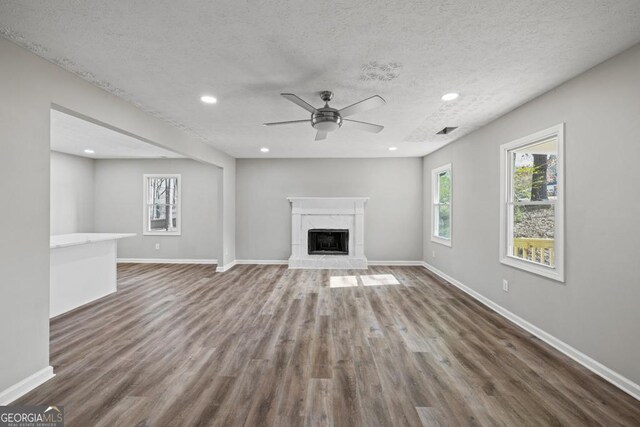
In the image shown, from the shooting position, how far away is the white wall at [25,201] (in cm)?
192

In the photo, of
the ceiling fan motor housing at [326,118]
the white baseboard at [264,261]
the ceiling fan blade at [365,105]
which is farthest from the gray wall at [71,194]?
the ceiling fan blade at [365,105]

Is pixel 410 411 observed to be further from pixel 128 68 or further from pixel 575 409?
pixel 128 68

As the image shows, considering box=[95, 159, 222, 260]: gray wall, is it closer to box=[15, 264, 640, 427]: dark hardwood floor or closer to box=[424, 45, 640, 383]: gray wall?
box=[15, 264, 640, 427]: dark hardwood floor

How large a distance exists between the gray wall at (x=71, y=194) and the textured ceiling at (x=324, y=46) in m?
4.49

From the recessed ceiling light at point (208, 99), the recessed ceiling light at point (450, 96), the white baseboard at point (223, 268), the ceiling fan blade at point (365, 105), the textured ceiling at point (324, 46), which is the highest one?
the recessed ceiling light at point (450, 96)

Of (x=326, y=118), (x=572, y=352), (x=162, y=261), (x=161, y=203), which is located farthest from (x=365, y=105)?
(x=162, y=261)

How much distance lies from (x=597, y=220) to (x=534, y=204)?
2.64ft

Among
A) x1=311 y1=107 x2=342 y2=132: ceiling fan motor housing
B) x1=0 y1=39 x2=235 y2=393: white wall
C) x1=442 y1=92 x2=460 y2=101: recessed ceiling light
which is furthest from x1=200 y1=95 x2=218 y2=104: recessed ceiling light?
x1=442 y1=92 x2=460 y2=101: recessed ceiling light

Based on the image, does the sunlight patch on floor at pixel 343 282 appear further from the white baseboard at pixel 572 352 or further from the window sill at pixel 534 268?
the window sill at pixel 534 268

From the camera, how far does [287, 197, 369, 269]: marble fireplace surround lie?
21.4ft

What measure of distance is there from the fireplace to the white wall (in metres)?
4.85

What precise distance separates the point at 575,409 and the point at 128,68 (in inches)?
165

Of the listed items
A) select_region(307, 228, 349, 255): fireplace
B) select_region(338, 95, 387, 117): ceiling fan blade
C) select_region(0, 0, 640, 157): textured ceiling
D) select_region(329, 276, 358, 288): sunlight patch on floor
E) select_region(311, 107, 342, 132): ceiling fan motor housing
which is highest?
select_region(0, 0, 640, 157): textured ceiling

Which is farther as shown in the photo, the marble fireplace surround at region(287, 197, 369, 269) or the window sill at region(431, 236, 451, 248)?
the marble fireplace surround at region(287, 197, 369, 269)
